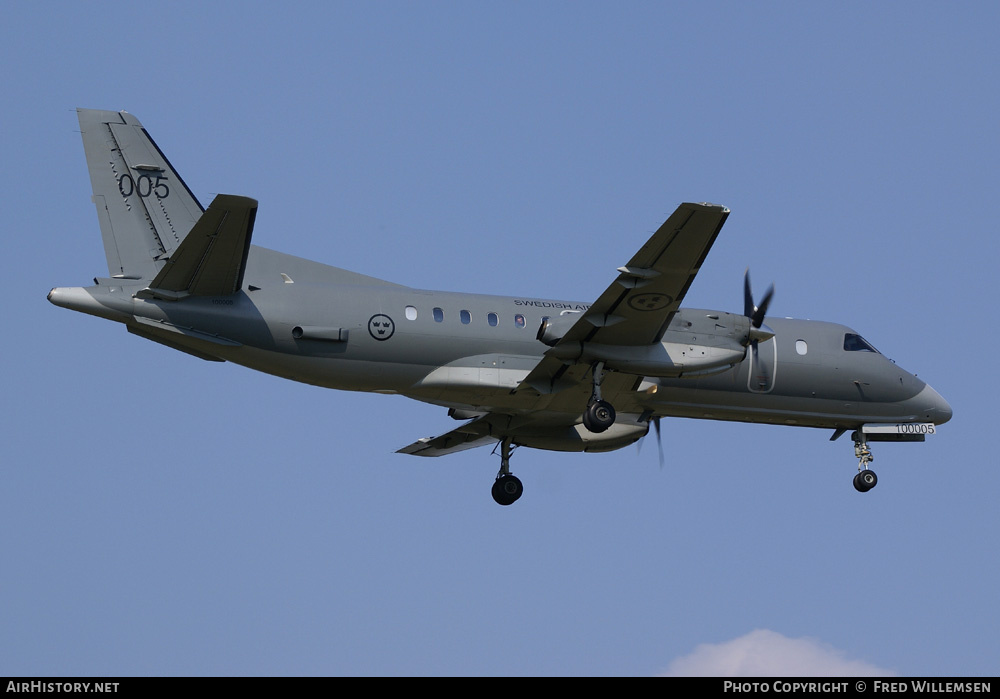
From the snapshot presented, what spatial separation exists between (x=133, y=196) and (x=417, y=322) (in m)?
6.12

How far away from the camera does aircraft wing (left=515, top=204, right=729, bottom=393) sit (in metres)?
21.9

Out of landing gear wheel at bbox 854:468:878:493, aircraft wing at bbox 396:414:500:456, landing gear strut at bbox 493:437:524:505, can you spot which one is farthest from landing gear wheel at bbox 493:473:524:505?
landing gear wheel at bbox 854:468:878:493

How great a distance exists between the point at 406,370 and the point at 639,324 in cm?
474

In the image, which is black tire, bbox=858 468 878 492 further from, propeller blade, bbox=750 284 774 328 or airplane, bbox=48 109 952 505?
propeller blade, bbox=750 284 774 328

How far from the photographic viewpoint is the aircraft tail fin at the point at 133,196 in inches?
934

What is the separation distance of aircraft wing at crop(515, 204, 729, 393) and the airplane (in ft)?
0.11

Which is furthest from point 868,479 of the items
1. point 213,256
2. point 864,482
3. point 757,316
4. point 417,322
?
point 213,256

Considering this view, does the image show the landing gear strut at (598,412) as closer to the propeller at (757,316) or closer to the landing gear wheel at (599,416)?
the landing gear wheel at (599,416)

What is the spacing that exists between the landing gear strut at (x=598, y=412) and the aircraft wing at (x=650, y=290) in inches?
28.3

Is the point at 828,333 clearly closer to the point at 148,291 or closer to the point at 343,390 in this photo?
the point at 343,390

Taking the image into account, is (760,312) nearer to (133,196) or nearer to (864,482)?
(864,482)

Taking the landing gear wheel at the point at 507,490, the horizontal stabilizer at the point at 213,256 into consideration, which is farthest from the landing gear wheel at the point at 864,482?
the horizontal stabilizer at the point at 213,256
